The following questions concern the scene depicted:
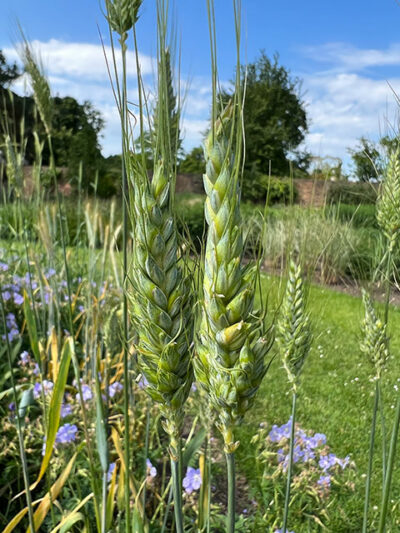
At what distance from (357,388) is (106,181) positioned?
51.6 ft

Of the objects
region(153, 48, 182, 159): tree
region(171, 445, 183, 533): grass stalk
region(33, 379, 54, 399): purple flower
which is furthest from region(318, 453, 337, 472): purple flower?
region(153, 48, 182, 159): tree

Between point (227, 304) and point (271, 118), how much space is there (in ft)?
98.9

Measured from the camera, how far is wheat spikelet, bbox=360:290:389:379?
174cm

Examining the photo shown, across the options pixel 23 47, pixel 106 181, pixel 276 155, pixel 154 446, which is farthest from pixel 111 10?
pixel 276 155

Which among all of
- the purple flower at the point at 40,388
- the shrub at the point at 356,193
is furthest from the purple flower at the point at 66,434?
the shrub at the point at 356,193

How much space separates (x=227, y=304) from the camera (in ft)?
2.19

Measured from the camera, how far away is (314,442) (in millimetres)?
2541

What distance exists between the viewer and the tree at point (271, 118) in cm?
2734

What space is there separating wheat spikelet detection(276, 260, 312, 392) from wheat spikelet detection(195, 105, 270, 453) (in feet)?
2.02

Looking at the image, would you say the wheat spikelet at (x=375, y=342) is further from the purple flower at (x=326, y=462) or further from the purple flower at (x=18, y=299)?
the purple flower at (x=18, y=299)

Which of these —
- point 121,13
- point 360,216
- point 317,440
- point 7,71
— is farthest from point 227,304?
point 7,71

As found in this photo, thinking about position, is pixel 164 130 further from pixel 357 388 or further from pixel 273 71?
pixel 273 71

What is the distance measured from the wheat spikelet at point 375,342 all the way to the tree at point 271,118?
24.4 m

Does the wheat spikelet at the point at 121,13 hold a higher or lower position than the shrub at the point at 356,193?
higher
